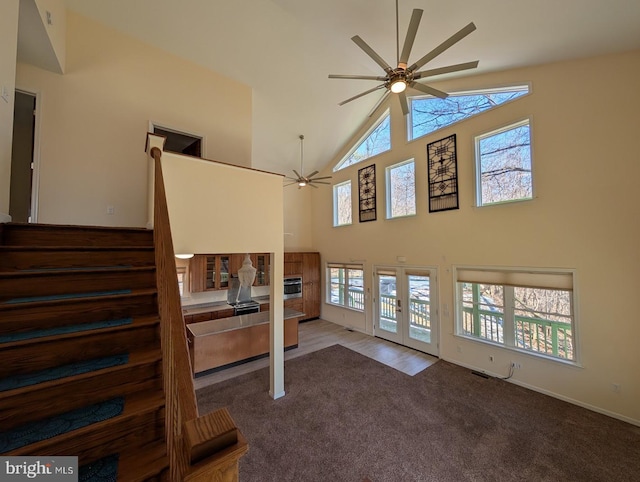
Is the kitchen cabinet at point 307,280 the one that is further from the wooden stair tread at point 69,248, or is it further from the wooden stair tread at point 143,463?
the wooden stair tread at point 143,463

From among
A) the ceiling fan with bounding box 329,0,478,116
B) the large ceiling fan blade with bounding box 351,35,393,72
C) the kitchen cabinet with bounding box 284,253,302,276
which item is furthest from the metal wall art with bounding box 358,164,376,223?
the large ceiling fan blade with bounding box 351,35,393,72

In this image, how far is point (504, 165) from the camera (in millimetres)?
4629

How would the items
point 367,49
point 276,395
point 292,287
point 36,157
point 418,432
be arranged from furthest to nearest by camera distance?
point 292,287 < point 276,395 < point 36,157 < point 418,432 < point 367,49

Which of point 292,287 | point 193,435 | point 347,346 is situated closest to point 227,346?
point 347,346

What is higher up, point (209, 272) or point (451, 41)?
point (451, 41)

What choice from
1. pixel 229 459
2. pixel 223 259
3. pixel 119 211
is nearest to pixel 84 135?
pixel 119 211

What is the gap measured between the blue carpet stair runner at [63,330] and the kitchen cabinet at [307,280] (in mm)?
6083

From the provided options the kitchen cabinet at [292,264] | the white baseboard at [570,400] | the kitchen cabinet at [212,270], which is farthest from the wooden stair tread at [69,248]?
the white baseboard at [570,400]

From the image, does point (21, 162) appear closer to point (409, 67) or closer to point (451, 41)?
point (409, 67)

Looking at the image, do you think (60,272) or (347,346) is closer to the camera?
(60,272)

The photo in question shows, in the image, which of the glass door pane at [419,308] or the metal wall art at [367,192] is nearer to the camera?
the glass door pane at [419,308]

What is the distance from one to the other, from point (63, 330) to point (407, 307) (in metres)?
6.03

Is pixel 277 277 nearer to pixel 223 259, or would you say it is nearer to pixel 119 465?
pixel 119 465

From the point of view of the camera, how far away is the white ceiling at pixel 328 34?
10.1ft
